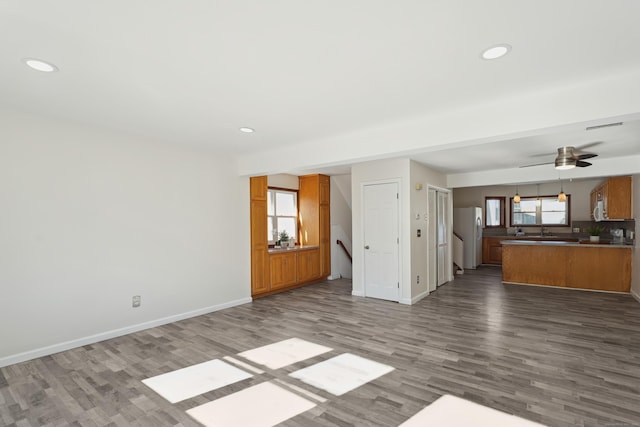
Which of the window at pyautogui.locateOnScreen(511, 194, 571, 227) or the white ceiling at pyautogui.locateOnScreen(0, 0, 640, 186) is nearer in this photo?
the white ceiling at pyautogui.locateOnScreen(0, 0, 640, 186)

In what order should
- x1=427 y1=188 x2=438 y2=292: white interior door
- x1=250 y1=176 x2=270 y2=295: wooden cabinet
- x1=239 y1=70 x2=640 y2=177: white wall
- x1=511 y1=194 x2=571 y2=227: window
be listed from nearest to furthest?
x1=239 y1=70 x2=640 y2=177: white wall, x1=250 y1=176 x2=270 y2=295: wooden cabinet, x1=427 y1=188 x2=438 y2=292: white interior door, x1=511 y1=194 x2=571 y2=227: window

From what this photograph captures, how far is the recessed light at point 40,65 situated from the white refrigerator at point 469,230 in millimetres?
9114

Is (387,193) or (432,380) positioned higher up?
(387,193)

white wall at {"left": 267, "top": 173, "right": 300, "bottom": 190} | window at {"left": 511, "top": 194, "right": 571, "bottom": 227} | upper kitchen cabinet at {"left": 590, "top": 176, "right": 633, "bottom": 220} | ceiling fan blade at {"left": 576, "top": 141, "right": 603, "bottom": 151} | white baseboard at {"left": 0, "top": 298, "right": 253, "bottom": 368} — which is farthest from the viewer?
window at {"left": 511, "top": 194, "right": 571, "bottom": 227}

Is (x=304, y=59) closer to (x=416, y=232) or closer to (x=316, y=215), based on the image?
(x=416, y=232)

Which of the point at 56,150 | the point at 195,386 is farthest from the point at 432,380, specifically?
the point at 56,150

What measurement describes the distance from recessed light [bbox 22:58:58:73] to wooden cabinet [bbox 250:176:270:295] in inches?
138

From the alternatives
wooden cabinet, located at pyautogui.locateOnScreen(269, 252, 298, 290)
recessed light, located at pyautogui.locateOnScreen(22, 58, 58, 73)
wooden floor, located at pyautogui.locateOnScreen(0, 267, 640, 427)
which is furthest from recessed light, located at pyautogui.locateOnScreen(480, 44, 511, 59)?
wooden cabinet, located at pyautogui.locateOnScreen(269, 252, 298, 290)

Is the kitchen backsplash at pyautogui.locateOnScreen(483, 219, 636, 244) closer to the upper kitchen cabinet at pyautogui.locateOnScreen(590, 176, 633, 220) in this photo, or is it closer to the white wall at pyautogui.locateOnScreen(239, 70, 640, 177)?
the upper kitchen cabinet at pyautogui.locateOnScreen(590, 176, 633, 220)

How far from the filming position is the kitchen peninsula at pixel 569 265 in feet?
20.1

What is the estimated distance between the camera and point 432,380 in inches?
111

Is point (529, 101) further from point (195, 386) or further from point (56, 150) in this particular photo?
point (56, 150)

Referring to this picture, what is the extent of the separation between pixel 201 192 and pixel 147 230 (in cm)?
97

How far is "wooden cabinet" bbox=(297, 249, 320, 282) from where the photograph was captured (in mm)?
6773
